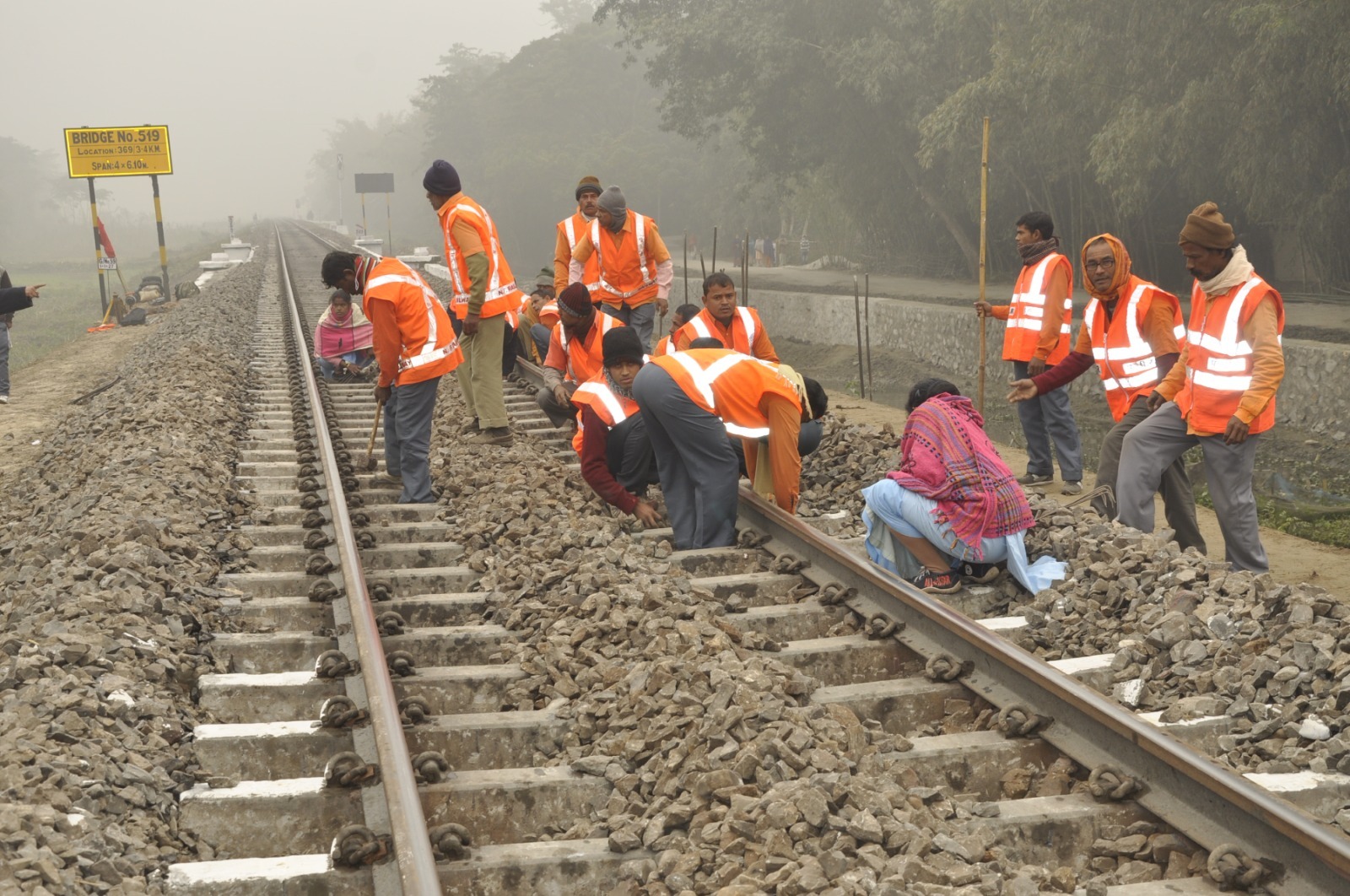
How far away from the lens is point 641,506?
637 centimetres

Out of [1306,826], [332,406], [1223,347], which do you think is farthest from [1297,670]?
[332,406]

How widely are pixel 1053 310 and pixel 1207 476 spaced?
8.28 feet

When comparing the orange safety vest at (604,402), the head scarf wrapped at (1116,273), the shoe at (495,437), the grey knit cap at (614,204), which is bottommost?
the shoe at (495,437)

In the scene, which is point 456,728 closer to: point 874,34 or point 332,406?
point 332,406

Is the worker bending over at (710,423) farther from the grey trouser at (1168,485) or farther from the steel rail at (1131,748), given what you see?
the grey trouser at (1168,485)

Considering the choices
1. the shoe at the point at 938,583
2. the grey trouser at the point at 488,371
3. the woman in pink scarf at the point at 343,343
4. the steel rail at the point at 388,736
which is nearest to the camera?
the steel rail at the point at 388,736

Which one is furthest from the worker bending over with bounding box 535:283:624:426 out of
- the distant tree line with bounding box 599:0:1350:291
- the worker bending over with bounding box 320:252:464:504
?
the distant tree line with bounding box 599:0:1350:291

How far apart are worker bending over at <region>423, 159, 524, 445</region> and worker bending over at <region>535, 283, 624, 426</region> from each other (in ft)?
1.40

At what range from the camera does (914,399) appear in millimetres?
5738

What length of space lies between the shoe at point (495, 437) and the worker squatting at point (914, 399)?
2 centimetres

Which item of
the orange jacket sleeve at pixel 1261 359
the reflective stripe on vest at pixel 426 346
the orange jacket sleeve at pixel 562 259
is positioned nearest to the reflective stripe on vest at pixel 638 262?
the orange jacket sleeve at pixel 562 259

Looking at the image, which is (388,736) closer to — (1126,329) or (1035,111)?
(1126,329)

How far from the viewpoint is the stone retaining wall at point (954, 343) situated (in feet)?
40.3

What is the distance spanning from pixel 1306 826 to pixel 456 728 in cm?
240
